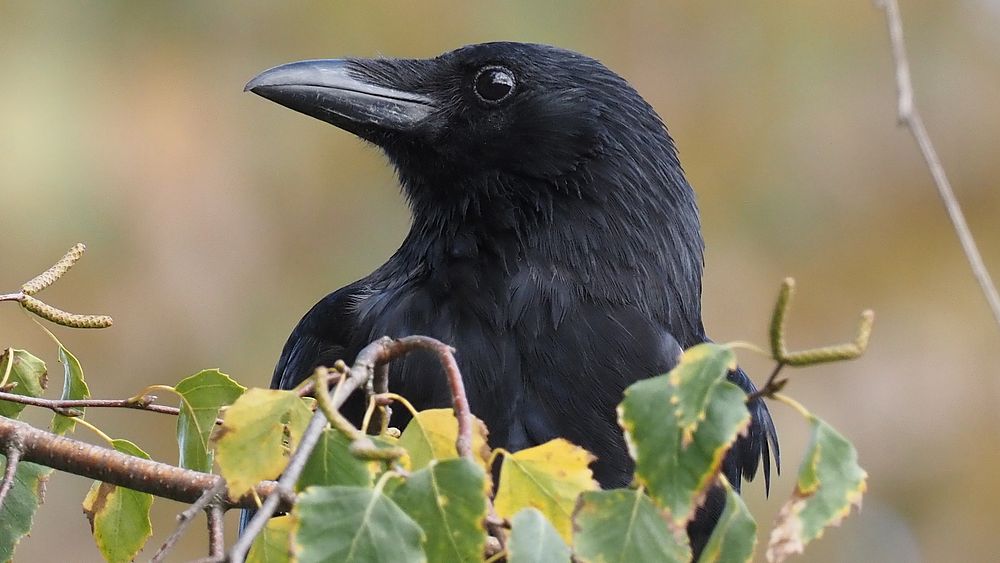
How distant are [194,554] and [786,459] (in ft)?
9.73

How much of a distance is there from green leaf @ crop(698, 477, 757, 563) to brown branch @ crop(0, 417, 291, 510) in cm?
52

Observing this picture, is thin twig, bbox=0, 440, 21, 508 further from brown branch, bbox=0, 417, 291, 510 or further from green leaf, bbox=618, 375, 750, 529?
green leaf, bbox=618, 375, 750, 529

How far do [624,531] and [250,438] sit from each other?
0.37m

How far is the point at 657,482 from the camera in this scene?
1272 millimetres

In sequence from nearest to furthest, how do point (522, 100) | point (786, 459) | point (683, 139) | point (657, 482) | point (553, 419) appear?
point (657, 482)
point (553, 419)
point (522, 100)
point (786, 459)
point (683, 139)

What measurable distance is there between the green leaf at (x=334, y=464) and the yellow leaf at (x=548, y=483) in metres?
0.14

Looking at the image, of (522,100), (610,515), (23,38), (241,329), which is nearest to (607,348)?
(522,100)

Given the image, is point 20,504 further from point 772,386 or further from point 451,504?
point 772,386

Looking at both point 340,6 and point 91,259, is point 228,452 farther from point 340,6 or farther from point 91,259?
point 340,6

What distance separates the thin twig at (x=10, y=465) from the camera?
5.01 ft

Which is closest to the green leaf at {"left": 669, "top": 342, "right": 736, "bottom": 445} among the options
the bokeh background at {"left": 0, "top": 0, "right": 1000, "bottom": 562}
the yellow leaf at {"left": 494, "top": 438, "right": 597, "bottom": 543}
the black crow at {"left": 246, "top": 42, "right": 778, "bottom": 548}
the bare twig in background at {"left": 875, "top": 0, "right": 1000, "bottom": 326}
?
the yellow leaf at {"left": 494, "top": 438, "right": 597, "bottom": 543}

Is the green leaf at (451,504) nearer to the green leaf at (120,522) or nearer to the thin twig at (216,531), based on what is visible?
the thin twig at (216,531)

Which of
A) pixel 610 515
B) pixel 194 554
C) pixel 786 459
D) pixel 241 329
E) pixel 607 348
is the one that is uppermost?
pixel 610 515

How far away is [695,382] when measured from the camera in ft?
4.13
